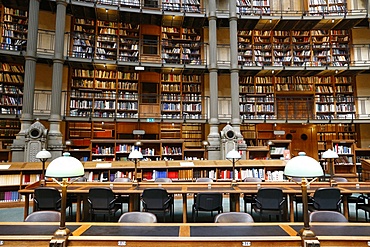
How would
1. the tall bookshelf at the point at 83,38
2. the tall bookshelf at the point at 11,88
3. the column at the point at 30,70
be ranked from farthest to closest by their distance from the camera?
1. the tall bookshelf at the point at 83,38
2. the tall bookshelf at the point at 11,88
3. the column at the point at 30,70

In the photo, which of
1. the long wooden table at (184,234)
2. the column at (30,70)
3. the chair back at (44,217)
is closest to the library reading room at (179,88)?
the column at (30,70)

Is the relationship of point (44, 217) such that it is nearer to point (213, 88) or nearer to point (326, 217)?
point (326, 217)

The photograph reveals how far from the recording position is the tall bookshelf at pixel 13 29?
25.8ft

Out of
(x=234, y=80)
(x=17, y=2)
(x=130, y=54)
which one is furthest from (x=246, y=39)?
(x=17, y=2)

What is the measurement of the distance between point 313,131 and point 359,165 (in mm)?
2013

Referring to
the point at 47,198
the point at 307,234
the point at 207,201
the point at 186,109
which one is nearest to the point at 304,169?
the point at 307,234

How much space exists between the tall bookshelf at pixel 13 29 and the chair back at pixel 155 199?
6629mm

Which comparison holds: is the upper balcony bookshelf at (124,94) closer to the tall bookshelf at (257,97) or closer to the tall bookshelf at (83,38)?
the tall bookshelf at (83,38)

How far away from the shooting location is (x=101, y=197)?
3.94 meters

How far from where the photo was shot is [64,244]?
1.87m

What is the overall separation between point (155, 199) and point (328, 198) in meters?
2.61

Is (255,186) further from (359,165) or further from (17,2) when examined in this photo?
(17,2)

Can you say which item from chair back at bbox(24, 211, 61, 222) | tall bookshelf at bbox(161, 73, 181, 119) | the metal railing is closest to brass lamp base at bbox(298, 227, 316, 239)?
chair back at bbox(24, 211, 61, 222)

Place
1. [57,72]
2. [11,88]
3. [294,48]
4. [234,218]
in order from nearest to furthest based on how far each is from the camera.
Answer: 1. [234,218]
2. [57,72]
3. [11,88]
4. [294,48]
